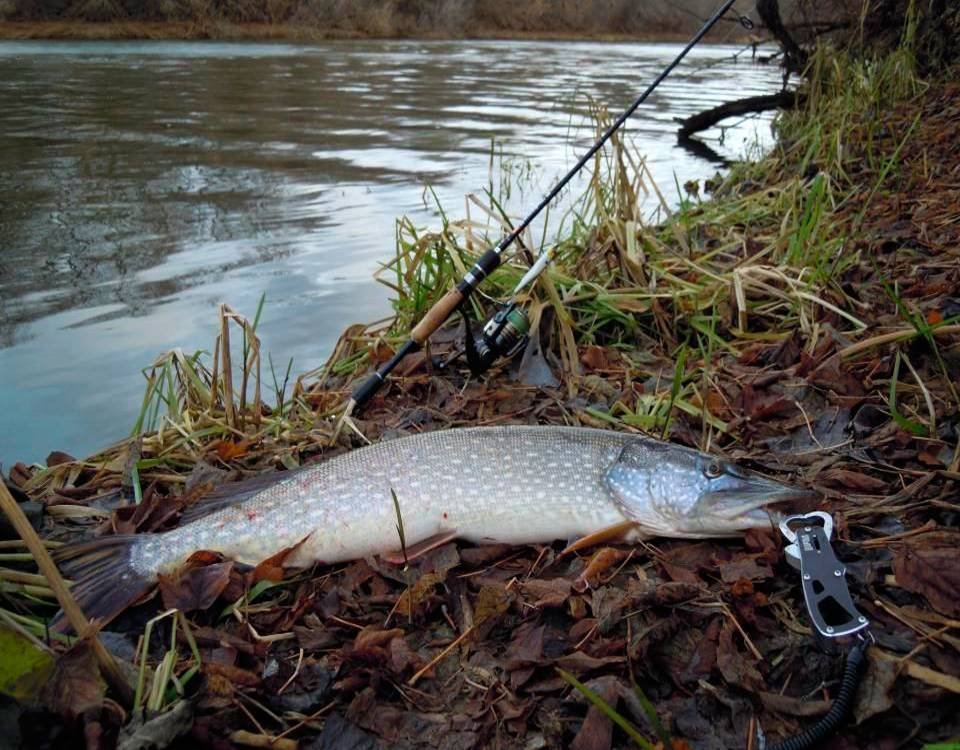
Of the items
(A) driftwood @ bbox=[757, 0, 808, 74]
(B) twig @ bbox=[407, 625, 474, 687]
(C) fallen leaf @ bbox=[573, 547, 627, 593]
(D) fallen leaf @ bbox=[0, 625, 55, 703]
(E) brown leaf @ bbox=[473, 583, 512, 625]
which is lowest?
(B) twig @ bbox=[407, 625, 474, 687]

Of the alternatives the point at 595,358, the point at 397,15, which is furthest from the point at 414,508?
the point at 397,15

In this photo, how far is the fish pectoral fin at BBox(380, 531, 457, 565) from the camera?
2508 millimetres

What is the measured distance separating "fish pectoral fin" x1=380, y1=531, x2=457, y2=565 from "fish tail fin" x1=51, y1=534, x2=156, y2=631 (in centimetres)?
74

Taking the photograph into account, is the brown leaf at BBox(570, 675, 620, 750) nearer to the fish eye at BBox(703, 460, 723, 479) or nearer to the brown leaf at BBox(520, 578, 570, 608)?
the brown leaf at BBox(520, 578, 570, 608)

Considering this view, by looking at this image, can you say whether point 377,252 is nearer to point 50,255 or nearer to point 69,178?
point 50,255

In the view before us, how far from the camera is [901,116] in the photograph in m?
7.24

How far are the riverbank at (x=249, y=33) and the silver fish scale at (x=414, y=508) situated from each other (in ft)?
101

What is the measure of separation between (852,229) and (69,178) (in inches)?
328

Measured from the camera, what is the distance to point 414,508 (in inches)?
101

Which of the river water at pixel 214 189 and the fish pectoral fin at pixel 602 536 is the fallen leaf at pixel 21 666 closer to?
the fish pectoral fin at pixel 602 536

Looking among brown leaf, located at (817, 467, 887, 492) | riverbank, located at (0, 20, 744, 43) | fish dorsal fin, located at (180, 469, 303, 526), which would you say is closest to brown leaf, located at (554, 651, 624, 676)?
brown leaf, located at (817, 467, 887, 492)

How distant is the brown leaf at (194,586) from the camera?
232 centimetres

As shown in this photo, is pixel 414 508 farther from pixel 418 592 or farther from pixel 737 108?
pixel 737 108

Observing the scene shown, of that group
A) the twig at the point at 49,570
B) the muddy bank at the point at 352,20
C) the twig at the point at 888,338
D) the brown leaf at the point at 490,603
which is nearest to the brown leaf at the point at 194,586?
the twig at the point at 49,570
